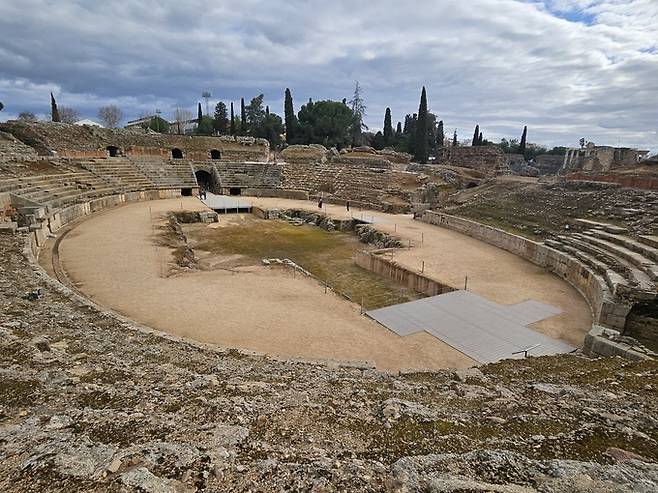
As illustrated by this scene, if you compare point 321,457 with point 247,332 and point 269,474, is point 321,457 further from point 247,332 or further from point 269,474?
point 247,332

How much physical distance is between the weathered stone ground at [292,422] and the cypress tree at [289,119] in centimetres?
5091

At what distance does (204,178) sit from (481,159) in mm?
28981

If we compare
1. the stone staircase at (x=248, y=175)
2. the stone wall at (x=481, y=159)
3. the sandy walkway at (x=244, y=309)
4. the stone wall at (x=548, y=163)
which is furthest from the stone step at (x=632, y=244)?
the stone wall at (x=548, y=163)

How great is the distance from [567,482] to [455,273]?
1139 centimetres

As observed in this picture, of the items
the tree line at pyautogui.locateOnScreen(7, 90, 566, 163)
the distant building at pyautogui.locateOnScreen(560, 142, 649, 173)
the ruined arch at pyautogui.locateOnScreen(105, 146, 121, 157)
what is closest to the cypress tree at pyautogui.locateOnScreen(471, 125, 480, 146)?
the tree line at pyautogui.locateOnScreen(7, 90, 566, 163)

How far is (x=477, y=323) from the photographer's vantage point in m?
9.65

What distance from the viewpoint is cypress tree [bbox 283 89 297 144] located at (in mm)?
53188

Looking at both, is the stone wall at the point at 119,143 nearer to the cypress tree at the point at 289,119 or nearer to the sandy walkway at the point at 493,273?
the cypress tree at the point at 289,119

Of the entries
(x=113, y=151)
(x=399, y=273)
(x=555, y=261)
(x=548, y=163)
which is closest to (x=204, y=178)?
(x=113, y=151)

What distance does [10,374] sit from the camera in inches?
177

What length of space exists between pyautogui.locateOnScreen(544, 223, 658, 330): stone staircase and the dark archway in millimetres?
29648

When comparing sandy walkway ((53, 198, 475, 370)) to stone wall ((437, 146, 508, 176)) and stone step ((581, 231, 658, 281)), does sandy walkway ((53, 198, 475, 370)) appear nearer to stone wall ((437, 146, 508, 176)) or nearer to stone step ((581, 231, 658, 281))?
stone step ((581, 231, 658, 281))

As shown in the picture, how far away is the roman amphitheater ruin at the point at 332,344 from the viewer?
321cm

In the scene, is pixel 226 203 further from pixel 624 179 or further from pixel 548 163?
pixel 548 163
